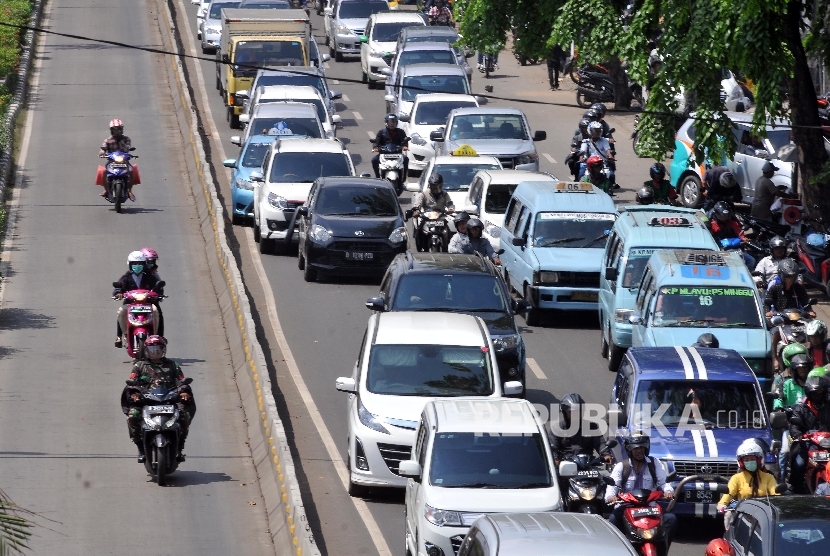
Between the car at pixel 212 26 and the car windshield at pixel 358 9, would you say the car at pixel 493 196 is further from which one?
the car windshield at pixel 358 9

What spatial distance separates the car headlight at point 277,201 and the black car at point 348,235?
138cm

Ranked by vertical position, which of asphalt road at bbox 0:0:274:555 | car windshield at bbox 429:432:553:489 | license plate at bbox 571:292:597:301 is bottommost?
asphalt road at bbox 0:0:274:555

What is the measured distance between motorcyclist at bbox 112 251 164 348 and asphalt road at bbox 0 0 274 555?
0.81 metres

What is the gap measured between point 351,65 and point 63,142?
15.7m

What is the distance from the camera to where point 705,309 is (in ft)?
64.6

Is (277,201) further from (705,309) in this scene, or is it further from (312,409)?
(705,309)

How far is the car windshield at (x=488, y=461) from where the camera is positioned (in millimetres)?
13227

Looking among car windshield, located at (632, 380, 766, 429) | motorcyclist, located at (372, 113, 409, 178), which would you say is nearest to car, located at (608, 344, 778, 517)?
car windshield, located at (632, 380, 766, 429)

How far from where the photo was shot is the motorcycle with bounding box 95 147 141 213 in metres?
31.2

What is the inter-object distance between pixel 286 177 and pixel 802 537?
1944 cm

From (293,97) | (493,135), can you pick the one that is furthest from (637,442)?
(293,97)

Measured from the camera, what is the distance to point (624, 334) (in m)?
21.0

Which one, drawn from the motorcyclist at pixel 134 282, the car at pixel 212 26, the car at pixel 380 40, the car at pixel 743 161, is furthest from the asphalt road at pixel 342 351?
the car at pixel 212 26

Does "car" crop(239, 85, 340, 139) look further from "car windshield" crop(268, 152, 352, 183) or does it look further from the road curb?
"car windshield" crop(268, 152, 352, 183)
